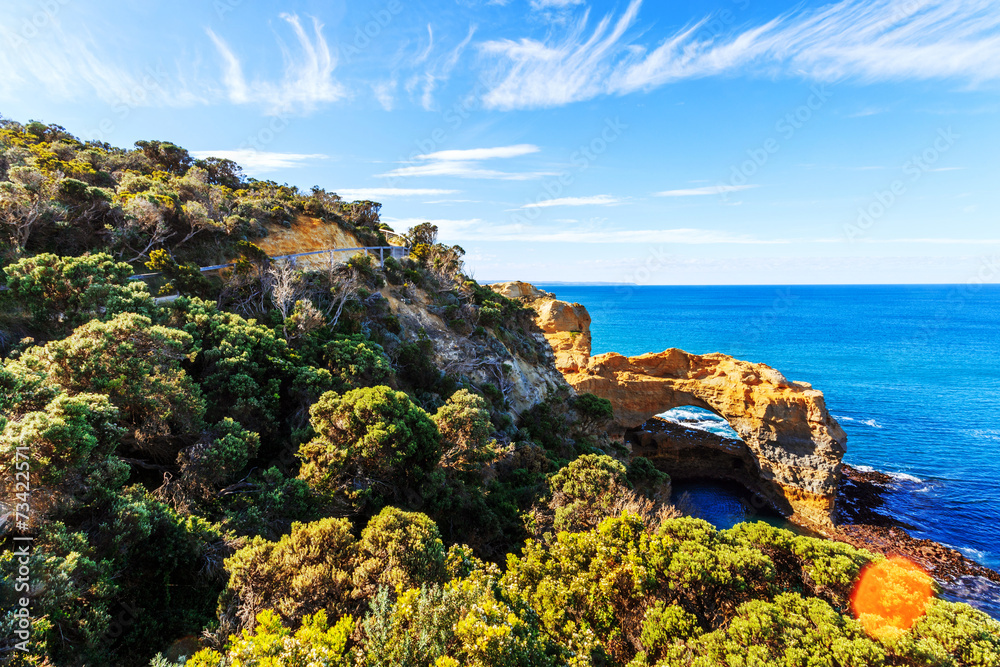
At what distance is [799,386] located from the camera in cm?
3450

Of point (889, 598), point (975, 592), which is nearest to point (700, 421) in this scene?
→ point (975, 592)

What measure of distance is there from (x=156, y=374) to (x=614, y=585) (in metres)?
14.3

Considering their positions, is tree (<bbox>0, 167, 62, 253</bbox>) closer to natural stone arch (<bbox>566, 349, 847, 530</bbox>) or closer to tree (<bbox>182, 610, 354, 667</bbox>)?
tree (<bbox>182, 610, 354, 667</bbox>)

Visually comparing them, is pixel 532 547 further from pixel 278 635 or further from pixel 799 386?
pixel 799 386

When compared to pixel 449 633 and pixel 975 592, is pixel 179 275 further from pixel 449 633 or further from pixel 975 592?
pixel 975 592

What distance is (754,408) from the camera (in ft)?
113

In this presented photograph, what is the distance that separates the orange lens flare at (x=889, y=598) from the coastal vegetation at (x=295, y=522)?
7 centimetres

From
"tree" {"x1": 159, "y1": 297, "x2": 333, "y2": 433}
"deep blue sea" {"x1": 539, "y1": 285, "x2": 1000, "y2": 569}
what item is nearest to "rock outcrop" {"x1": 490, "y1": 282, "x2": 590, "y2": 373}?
"deep blue sea" {"x1": 539, "y1": 285, "x2": 1000, "y2": 569}

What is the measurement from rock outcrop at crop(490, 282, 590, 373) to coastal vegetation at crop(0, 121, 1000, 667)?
74.4 feet

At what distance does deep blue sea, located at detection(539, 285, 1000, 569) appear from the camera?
102 feet

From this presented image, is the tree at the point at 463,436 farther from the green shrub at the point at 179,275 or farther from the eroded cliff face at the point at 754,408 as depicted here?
the eroded cliff face at the point at 754,408

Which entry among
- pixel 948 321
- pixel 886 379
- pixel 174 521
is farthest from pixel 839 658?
pixel 948 321

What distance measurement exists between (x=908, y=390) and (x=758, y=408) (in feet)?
127

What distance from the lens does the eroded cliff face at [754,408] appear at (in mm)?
32131
